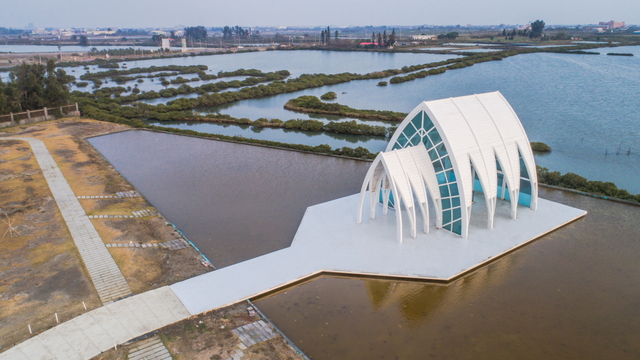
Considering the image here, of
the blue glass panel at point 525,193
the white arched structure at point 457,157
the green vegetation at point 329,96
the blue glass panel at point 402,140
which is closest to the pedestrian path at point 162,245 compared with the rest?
the white arched structure at point 457,157

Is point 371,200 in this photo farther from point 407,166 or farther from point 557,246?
point 557,246

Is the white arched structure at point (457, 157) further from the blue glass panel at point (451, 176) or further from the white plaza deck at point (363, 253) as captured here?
the white plaza deck at point (363, 253)

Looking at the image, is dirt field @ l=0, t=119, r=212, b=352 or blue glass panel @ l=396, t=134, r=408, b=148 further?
blue glass panel @ l=396, t=134, r=408, b=148

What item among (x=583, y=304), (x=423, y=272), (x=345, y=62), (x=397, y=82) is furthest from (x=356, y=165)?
(x=345, y=62)

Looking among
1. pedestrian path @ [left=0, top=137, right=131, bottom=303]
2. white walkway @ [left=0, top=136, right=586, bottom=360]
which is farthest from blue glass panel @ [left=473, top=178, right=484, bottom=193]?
pedestrian path @ [left=0, top=137, right=131, bottom=303]

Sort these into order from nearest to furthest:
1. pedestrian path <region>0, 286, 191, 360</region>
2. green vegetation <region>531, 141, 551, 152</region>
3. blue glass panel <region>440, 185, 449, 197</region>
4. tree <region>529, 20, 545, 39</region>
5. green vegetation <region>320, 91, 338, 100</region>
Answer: pedestrian path <region>0, 286, 191, 360</region>
blue glass panel <region>440, 185, 449, 197</region>
green vegetation <region>531, 141, 551, 152</region>
green vegetation <region>320, 91, 338, 100</region>
tree <region>529, 20, 545, 39</region>

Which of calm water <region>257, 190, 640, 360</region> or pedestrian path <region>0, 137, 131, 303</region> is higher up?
pedestrian path <region>0, 137, 131, 303</region>

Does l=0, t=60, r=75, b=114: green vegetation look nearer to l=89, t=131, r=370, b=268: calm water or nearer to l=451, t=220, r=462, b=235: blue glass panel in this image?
l=89, t=131, r=370, b=268: calm water

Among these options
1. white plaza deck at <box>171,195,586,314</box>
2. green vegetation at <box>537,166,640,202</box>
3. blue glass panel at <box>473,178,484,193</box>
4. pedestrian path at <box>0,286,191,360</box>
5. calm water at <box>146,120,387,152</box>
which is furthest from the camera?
calm water at <box>146,120,387,152</box>

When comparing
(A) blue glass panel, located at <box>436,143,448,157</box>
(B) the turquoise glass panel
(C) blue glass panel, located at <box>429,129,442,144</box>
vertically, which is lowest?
(A) blue glass panel, located at <box>436,143,448,157</box>
